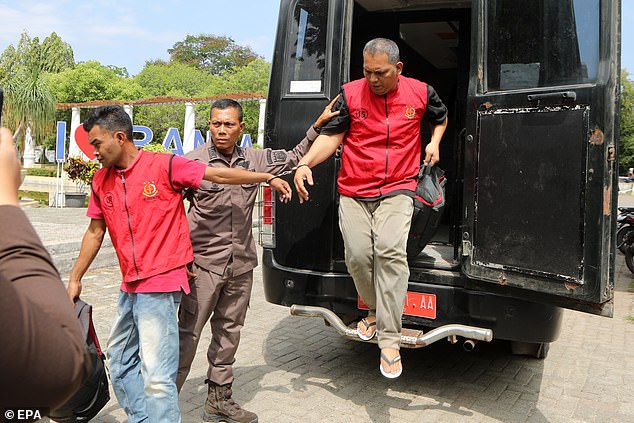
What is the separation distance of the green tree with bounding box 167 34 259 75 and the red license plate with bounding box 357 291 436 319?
62801mm

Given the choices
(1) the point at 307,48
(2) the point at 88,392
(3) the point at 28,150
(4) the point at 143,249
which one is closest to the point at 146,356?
(2) the point at 88,392

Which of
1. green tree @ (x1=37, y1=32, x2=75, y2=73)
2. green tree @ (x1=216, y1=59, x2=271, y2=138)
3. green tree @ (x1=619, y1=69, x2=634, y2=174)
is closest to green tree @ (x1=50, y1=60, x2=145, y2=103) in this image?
green tree @ (x1=216, y1=59, x2=271, y2=138)

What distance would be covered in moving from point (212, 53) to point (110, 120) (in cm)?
6519

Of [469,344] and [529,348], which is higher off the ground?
[469,344]

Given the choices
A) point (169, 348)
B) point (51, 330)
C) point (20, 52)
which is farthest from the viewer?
point (20, 52)

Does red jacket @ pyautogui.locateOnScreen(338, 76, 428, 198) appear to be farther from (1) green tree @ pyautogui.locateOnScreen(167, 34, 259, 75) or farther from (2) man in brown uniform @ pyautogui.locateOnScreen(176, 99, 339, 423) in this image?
(1) green tree @ pyautogui.locateOnScreen(167, 34, 259, 75)

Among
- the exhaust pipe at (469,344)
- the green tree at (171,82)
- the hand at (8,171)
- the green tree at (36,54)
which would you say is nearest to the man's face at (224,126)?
the exhaust pipe at (469,344)

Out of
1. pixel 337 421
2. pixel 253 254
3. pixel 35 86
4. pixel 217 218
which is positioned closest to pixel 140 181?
pixel 217 218

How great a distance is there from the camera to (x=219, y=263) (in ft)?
11.6

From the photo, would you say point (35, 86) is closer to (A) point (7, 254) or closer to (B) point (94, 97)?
(B) point (94, 97)

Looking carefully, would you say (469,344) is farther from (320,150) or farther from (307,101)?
(307,101)

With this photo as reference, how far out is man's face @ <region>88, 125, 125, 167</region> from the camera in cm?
297

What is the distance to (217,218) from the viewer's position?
11.6 feet

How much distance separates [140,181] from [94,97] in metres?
43.0
